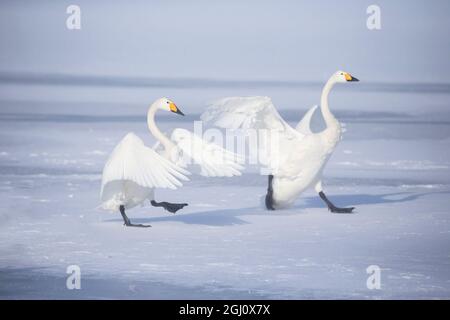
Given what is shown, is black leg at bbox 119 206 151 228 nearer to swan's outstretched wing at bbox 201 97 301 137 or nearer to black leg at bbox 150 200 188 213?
black leg at bbox 150 200 188 213

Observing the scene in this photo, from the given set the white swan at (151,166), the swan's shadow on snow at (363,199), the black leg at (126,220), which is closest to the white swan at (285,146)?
the swan's shadow on snow at (363,199)

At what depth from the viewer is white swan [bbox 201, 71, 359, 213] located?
28.4 ft

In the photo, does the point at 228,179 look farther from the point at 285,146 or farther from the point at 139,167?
the point at 139,167

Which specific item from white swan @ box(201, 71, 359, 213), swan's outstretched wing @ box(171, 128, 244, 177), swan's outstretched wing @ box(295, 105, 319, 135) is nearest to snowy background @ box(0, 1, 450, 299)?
white swan @ box(201, 71, 359, 213)

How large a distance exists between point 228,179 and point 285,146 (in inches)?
45.8

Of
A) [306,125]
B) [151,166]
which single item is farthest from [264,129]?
[151,166]

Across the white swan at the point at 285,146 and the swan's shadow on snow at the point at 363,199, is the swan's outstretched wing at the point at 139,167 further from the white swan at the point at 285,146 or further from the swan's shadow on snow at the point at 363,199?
the swan's shadow on snow at the point at 363,199

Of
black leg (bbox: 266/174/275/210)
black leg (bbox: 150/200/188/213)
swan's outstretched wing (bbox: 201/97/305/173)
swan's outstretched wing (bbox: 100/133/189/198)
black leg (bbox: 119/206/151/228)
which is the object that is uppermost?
swan's outstretched wing (bbox: 201/97/305/173)

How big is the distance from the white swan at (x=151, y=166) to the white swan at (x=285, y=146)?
1.86ft

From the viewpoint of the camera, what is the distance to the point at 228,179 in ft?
32.3

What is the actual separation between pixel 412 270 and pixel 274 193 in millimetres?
1815

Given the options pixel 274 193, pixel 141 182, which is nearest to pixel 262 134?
pixel 274 193

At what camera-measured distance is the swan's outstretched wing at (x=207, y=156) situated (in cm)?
814

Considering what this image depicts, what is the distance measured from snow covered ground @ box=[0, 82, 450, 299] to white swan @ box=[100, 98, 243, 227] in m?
0.22
